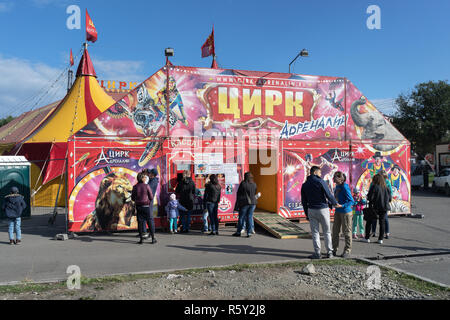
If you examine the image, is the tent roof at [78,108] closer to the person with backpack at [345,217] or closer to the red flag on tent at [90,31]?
the red flag on tent at [90,31]

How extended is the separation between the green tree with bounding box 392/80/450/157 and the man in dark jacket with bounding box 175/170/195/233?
25.3 metres

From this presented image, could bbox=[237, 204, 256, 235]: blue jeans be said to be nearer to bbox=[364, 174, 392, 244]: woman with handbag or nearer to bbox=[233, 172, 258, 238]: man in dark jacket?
bbox=[233, 172, 258, 238]: man in dark jacket

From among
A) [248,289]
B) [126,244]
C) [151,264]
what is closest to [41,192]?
[126,244]

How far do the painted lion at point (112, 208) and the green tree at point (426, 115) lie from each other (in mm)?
26570

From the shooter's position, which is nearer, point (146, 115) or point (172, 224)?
point (172, 224)

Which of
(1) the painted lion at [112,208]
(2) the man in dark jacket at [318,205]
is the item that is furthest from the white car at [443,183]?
(1) the painted lion at [112,208]

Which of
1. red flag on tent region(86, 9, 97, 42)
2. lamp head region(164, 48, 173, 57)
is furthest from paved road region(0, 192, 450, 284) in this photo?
red flag on tent region(86, 9, 97, 42)

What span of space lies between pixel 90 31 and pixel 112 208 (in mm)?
9965

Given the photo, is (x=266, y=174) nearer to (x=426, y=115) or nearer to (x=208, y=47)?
(x=208, y=47)

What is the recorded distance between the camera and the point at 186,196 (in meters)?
9.63

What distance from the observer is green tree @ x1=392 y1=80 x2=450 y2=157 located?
91.0 feet

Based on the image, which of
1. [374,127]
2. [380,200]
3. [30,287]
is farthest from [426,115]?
[30,287]

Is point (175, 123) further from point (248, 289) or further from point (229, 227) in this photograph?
point (248, 289)

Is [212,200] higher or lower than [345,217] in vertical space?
higher
